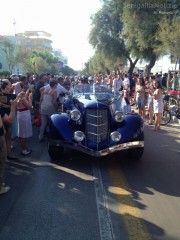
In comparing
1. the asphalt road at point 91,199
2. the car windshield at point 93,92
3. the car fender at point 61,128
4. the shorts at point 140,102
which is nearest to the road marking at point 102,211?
the asphalt road at point 91,199

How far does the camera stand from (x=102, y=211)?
4484mm

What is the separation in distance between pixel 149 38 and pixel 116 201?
68.6ft

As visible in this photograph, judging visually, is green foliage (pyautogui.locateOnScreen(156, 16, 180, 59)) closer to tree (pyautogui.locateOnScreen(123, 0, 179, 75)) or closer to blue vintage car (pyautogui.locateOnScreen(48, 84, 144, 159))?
tree (pyautogui.locateOnScreen(123, 0, 179, 75))

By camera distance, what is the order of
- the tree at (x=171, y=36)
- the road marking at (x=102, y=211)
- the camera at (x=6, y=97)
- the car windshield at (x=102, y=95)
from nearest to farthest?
the road marking at (x=102, y=211)
the camera at (x=6, y=97)
the car windshield at (x=102, y=95)
the tree at (x=171, y=36)

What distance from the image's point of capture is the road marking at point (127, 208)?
3900mm

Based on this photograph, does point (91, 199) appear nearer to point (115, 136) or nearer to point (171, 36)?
point (115, 136)

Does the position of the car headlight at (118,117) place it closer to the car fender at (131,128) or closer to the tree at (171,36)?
the car fender at (131,128)

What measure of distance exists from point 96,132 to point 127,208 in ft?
7.49

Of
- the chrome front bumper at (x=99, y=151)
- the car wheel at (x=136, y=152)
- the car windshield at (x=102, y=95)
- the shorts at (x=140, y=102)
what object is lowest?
the car wheel at (x=136, y=152)

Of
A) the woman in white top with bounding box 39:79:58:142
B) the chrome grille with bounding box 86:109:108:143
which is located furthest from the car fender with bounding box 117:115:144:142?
the woman in white top with bounding box 39:79:58:142

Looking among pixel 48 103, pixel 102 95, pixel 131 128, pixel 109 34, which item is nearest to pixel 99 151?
pixel 131 128

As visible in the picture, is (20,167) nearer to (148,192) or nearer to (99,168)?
(99,168)

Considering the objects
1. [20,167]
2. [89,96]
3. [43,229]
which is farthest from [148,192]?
[89,96]

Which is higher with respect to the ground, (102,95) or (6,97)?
(6,97)
